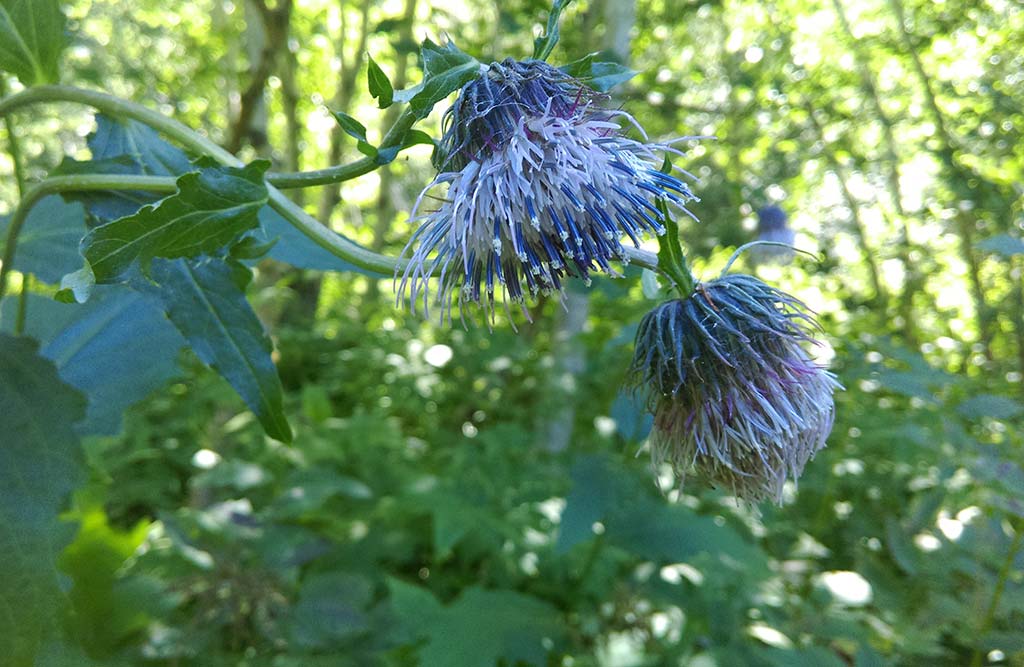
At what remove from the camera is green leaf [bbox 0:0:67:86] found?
3.64ft

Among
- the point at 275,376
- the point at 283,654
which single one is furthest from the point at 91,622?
the point at 275,376

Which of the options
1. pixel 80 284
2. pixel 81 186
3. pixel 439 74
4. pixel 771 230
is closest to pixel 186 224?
pixel 80 284

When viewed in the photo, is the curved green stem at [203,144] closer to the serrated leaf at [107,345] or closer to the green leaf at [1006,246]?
the serrated leaf at [107,345]

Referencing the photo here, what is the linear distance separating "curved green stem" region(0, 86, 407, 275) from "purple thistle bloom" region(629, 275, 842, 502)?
0.45 m

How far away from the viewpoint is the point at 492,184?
946mm

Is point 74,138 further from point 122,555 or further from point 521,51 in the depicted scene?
point 122,555

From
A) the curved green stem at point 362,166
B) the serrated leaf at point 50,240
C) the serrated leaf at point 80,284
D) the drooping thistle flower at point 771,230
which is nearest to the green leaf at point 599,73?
the curved green stem at point 362,166

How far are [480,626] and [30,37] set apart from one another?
A: 1.82 metres

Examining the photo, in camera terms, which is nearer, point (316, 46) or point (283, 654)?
point (283, 654)

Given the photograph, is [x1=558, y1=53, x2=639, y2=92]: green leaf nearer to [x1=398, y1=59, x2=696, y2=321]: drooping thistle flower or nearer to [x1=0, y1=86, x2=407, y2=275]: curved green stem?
[x1=398, y1=59, x2=696, y2=321]: drooping thistle flower

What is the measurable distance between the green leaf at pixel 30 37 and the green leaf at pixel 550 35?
788mm

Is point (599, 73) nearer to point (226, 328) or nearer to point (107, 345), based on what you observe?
point (226, 328)

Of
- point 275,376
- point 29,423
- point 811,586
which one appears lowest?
point 811,586

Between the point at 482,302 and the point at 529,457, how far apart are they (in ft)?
7.59
